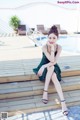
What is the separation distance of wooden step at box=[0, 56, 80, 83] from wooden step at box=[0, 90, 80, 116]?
0.41 meters

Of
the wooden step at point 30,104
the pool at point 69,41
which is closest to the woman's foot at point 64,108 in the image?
the wooden step at point 30,104

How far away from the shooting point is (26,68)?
393 centimetres

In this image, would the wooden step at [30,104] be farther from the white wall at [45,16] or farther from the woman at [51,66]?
the white wall at [45,16]

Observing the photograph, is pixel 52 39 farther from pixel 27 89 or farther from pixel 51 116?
pixel 51 116

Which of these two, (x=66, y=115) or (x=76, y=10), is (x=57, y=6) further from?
(x=66, y=115)

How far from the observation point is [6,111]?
3.04 meters

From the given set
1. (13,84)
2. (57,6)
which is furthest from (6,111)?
(57,6)

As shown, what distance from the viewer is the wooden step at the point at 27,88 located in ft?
10.9

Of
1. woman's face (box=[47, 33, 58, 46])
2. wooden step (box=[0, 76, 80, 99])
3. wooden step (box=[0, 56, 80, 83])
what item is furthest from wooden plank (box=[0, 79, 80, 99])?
woman's face (box=[47, 33, 58, 46])

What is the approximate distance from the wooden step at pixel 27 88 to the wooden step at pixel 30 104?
0.08 meters

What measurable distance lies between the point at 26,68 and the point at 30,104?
0.92m

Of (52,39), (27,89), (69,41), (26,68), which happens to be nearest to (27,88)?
(27,89)

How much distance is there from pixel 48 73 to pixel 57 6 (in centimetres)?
923

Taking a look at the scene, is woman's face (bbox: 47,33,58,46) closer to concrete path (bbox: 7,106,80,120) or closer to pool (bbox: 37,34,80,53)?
concrete path (bbox: 7,106,80,120)
